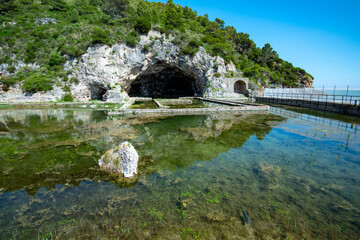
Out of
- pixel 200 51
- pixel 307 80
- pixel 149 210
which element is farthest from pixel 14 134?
pixel 307 80

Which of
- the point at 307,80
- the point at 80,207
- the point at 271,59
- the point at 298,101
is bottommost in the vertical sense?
the point at 80,207

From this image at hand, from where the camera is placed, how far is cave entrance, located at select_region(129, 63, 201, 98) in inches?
1859

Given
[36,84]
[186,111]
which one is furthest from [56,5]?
[186,111]

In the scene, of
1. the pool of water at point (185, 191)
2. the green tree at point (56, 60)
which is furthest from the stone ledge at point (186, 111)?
the green tree at point (56, 60)

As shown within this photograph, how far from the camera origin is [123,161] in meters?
5.67

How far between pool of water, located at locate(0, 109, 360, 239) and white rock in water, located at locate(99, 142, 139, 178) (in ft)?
1.03

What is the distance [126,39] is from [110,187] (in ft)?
105

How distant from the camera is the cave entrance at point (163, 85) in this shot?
4722cm

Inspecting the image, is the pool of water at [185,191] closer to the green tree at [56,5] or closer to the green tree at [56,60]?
the green tree at [56,60]

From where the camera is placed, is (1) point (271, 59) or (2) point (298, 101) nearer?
(2) point (298, 101)

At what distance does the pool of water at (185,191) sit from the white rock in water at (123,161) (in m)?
0.32

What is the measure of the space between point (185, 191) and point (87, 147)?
5.52 m

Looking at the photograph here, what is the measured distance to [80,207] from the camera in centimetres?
408

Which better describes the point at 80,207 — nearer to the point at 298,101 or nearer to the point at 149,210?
the point at 149,210
